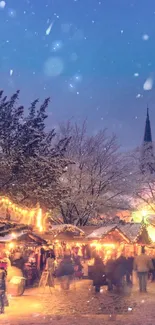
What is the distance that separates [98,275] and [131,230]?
6.24 metres

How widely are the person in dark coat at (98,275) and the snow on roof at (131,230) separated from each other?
15.8 ft

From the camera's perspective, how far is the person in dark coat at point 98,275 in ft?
55.0

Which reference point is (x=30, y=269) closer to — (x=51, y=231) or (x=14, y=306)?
(x=51, y=231)

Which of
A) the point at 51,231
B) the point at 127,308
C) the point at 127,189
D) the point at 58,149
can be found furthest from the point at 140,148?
the point at 127,308

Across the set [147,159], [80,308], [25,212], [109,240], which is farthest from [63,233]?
[147,159]

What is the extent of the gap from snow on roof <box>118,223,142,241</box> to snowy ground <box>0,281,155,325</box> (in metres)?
4.97

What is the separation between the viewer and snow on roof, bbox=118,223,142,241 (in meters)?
21.9

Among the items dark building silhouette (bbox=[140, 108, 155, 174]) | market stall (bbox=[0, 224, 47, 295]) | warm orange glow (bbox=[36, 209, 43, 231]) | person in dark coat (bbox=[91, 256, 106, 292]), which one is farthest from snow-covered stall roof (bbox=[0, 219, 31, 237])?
dark building silhouette (bbox=[140, 108, 155, 174])

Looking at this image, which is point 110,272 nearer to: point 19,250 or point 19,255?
point 19,255

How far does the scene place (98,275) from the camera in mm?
16781

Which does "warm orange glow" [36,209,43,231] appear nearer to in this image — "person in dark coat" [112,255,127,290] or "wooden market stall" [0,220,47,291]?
"wooden market stall" [0,220,47,291]

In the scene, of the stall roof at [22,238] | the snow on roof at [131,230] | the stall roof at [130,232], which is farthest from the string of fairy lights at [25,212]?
the snow on roof at [131,230]

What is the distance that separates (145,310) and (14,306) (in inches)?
176

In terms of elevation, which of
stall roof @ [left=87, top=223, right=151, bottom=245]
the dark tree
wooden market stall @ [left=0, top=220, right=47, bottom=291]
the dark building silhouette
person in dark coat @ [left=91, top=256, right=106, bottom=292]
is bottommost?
person in dark coat @ [left=91, top=256, right=106, bottom=292]
